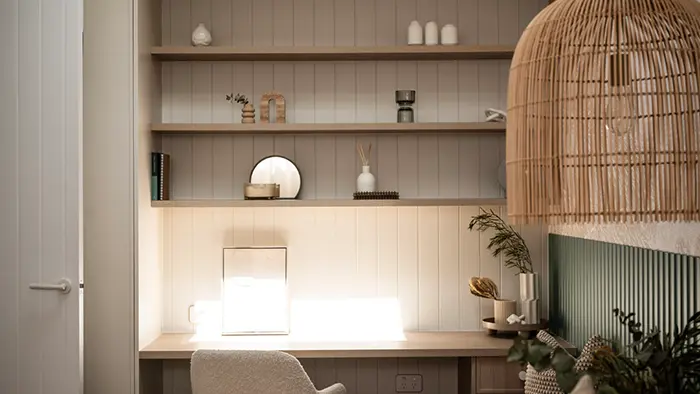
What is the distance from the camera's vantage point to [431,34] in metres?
3.87

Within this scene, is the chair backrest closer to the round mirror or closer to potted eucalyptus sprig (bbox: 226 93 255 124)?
the round mirror

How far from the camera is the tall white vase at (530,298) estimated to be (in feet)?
12.6

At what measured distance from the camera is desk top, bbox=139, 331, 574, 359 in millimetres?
3572

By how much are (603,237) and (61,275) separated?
211cm

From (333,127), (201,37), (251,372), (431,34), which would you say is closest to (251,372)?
(251,372)

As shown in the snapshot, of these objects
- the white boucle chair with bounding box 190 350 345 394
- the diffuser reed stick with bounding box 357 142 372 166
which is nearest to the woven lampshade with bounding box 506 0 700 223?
the white boucle chair with bounding box 190 350 345 394

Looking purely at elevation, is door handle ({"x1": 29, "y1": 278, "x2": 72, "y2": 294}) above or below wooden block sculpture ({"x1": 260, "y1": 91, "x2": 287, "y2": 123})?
below

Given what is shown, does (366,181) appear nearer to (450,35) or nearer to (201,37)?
(450,35)

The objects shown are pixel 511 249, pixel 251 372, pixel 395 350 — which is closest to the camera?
pixel 251 372

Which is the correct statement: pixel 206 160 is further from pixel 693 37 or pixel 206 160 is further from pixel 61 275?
pixel 693 37

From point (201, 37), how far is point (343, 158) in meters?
0.87

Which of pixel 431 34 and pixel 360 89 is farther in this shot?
pixel 360 89

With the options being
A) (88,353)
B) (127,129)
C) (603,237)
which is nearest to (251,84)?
(127,129)

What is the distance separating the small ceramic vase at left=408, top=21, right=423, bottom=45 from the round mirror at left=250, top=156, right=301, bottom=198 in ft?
2.63
